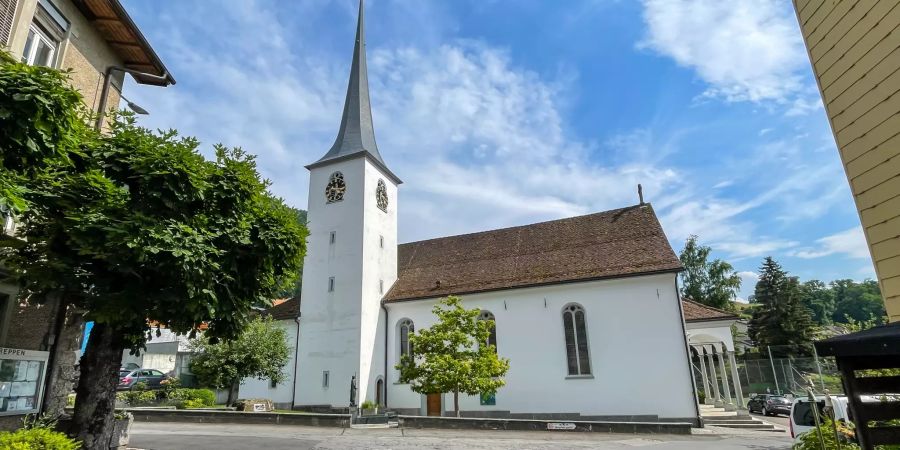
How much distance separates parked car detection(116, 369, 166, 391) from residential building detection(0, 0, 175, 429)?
811 inches

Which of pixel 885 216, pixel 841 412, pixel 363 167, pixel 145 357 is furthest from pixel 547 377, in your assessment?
pixel 145 357

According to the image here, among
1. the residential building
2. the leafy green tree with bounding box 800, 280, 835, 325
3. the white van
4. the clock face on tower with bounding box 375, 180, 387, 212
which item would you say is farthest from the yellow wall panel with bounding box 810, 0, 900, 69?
the leafy green tree with bounding box 800, 280, 835, 325

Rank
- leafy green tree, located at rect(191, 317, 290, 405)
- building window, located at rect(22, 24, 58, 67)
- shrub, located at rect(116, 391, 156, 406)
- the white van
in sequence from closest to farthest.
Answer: building window, located at rect(22, 24, 58, 67)
the white van
leafy green tree, located at rect(191, 317, 290, 405)
shrub, located at rect(116, 391, 156, 406)

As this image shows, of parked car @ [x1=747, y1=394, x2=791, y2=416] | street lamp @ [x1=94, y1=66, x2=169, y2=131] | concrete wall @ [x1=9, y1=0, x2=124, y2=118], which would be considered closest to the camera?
concrete wall @ [x1=9, y1=0, x2=124, y2=118]

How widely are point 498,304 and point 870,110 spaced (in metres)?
19.8

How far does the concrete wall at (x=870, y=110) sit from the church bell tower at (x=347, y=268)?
2246 cm

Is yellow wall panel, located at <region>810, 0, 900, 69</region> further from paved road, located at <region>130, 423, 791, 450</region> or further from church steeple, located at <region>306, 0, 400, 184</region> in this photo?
church steeple, located at <region>306, 0, 400, 184</region>

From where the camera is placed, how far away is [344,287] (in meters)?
26.3

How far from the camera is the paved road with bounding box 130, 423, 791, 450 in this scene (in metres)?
12.9

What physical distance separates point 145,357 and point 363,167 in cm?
2678

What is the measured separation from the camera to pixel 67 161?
726 centimetres

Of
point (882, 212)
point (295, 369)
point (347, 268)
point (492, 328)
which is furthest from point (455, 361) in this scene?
point (882, 212)

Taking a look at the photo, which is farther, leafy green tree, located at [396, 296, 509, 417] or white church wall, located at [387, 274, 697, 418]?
white church wall, located at [387, 274, 697, 418]

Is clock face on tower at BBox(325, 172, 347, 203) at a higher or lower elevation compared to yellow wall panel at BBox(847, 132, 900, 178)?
higher
